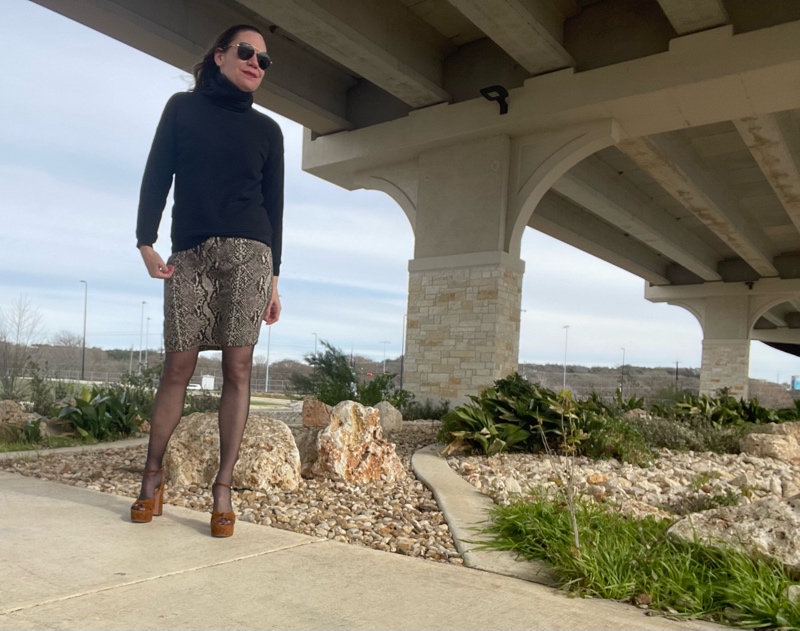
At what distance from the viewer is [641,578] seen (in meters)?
1.89

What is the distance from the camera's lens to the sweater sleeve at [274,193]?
248 cm

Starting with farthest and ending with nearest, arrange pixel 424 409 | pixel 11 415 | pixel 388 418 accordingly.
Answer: pixel 424 409
pixel 388 418
pixel 11 415

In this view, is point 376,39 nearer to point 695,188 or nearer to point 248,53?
point 248,53

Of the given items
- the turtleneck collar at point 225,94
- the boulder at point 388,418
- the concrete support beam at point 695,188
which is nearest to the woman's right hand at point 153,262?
the turtleneck collar at point 225,94

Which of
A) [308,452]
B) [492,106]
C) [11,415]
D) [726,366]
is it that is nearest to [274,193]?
[308,452]

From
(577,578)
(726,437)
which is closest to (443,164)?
(726,437)

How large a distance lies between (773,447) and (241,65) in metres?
5.27

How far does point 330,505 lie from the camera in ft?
9.68

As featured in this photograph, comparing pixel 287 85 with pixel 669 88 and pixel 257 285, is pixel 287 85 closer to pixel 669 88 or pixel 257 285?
pixel 669 88

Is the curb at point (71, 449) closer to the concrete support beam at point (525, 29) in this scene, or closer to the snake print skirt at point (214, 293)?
the snake print skirt at point (214, 293)

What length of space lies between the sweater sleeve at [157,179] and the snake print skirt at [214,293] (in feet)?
0.44

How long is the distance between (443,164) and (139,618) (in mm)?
9028

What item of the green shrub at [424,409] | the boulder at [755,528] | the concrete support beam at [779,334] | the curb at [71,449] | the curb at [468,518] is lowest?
the curb at [71,449]

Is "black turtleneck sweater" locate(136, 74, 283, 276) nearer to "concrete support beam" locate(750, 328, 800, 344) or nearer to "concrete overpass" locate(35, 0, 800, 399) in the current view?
"concrete overpass" locate(35, 0, 800, 399)
